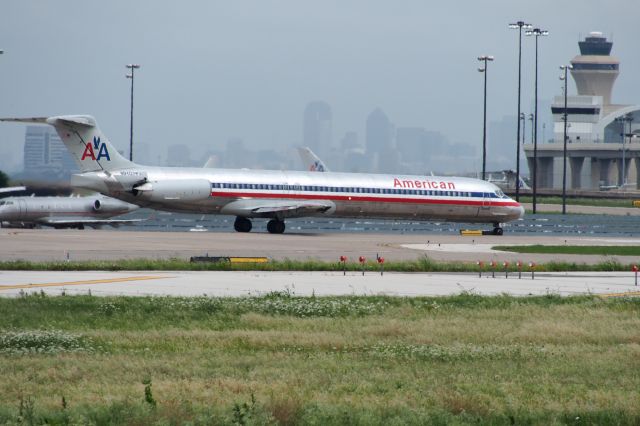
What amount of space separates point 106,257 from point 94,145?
18.5 meters

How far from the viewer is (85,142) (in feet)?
204

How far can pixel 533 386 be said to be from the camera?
18.8m

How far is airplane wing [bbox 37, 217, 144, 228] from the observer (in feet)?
235

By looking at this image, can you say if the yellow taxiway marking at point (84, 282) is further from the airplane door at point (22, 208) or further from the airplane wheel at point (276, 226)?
the airplane door at point (22, 208)

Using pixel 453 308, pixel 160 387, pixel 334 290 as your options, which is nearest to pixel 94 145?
A: pixel 334 290

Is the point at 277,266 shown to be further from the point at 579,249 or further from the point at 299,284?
the point at 579,249

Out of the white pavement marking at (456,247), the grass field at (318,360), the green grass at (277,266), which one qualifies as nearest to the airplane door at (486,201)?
the white pavement marking at (456,247)

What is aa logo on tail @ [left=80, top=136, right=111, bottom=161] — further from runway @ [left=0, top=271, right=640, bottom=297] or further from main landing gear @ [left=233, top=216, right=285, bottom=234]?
runway @ [left=0, top=271, right=640, bottom=297]

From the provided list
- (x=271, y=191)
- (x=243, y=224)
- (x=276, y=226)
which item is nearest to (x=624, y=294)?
(x=271, y=191)

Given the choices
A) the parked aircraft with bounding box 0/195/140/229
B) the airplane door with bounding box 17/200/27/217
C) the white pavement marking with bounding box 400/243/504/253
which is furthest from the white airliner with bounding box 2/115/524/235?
the white pavement marking with bounding box 400/243/504/253

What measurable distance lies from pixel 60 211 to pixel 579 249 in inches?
1262

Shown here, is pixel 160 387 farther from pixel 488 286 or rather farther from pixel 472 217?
pixel 472 217

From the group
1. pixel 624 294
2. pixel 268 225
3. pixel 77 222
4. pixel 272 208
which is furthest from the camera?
pixel 77 222

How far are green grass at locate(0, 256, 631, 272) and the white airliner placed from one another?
68.5ft
